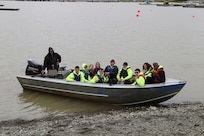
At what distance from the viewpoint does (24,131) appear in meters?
7.74

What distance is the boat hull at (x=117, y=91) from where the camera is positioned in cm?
958

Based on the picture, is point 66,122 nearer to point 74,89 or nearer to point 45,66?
point 74,89

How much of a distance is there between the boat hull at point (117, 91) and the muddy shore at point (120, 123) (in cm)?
36

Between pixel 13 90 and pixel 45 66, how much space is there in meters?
2.01

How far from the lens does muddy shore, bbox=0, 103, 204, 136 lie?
7.47 meters

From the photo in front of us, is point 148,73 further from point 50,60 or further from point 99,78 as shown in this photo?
point 50,60

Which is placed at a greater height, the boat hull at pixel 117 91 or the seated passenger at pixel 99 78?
the seated passenger at pixel 99 78

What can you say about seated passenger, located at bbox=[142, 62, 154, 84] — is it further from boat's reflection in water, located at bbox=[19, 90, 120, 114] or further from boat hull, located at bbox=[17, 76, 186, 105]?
boat's reflection in water, located at bbox=[19, 90, 120, 114]

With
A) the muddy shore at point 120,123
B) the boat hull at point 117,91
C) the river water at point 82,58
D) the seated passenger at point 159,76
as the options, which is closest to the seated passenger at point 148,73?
the seated passenger at point 159,76

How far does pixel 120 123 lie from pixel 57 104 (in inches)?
130

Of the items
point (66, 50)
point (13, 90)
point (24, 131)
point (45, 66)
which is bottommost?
point (24, 131)

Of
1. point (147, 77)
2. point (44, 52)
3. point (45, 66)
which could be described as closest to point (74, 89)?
point (45, 66)

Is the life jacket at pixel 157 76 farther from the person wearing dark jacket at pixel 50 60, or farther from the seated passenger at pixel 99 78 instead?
the person wearing dark jacket at pixel 50 60

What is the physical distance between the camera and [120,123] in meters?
8.13
